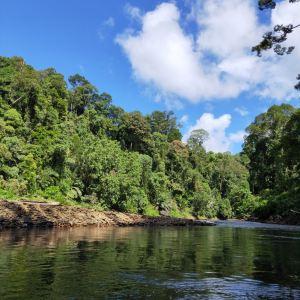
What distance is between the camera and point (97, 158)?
63.3 m

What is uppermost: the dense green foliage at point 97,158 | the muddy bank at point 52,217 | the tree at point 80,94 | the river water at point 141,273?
the tree at point 80,94

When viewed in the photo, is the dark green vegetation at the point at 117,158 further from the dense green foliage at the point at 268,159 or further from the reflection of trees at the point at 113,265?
the reflection of trees at the point at 113,265

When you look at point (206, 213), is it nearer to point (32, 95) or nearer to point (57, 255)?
point (32, 95)

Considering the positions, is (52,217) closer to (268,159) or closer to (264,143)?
(268,159)

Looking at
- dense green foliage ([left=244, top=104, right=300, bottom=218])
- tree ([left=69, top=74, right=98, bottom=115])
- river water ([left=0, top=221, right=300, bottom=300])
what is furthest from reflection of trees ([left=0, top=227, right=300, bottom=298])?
tree ([left=69, top=74, right=98, bottom=115])

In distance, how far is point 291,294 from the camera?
13461 millimetres

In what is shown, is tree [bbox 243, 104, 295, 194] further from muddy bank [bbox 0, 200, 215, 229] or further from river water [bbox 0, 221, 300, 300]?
river water [bbox 0, 221, 300, 300]

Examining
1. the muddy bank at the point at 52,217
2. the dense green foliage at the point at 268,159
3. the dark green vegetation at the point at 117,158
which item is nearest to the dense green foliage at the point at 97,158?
the dark green vegetation at the point at 117,158

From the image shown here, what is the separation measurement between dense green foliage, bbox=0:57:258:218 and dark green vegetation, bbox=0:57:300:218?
16 centimetres

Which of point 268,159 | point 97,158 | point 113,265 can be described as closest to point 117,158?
point 97,158

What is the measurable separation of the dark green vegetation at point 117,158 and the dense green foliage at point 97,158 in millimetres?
157

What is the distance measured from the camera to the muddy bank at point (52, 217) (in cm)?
4012

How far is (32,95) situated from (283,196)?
172 feet

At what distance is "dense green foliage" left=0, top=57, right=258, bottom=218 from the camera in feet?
188
